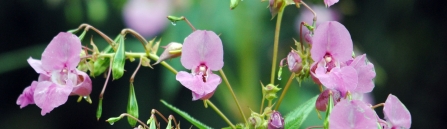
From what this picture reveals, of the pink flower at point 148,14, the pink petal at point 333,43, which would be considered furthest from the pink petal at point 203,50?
A: the pink flower at point 148,14

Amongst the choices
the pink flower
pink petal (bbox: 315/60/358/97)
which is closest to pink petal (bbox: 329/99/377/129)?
pink petal (bbox: 315/60/358/97)

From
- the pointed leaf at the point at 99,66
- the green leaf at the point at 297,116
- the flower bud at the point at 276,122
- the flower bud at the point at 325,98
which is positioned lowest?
the green leaf at the point at 297,116

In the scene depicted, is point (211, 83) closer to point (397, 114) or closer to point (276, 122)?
point (276, 122)

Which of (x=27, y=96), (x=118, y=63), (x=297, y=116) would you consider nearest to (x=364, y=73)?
(x=297, y=116)

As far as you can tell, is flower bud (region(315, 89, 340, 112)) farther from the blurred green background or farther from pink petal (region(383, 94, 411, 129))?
the blurred green background

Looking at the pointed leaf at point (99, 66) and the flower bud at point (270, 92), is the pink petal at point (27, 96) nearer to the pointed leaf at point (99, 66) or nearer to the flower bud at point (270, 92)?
the pointed leaf at point (99, 66)

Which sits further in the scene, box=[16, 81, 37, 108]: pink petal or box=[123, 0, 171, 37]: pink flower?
box=[123, 0, 171, 37]: pink flower

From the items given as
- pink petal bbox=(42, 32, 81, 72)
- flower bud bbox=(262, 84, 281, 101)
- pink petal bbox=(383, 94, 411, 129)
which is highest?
pink petal bbox=(42, 32, 81, 72)
